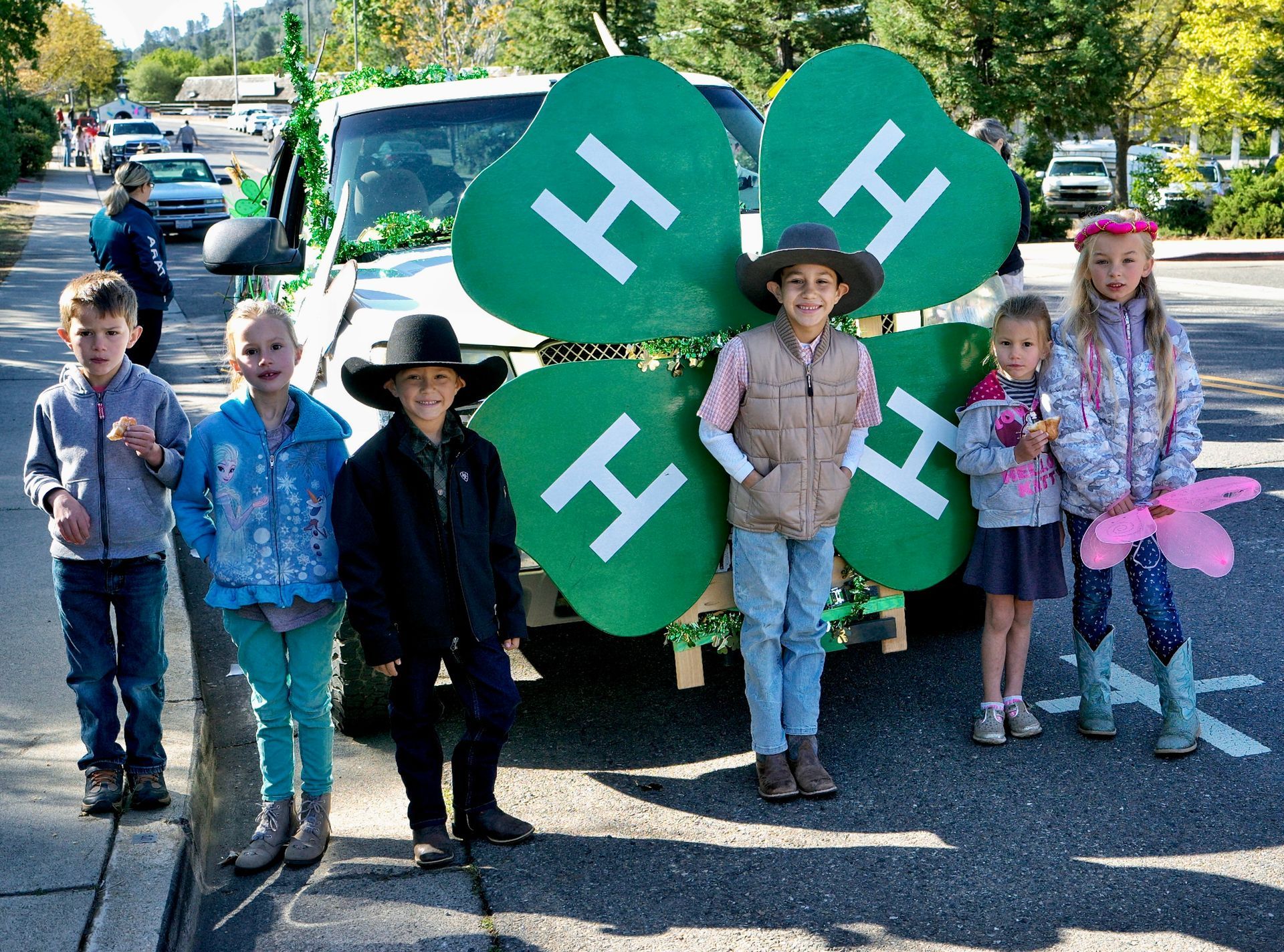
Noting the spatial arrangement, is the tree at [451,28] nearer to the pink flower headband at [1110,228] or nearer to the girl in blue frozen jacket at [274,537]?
the pink flower headband at [1110,228]

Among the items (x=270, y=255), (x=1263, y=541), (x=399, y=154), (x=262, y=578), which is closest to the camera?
(x=262, y=578)

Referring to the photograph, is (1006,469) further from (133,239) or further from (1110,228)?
(133,239)

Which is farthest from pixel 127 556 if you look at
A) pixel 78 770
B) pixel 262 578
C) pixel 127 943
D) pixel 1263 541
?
pixel 1263 541

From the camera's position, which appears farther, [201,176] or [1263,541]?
[201,176]

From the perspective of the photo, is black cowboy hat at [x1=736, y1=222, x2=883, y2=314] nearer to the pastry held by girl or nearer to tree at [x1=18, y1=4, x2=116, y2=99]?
the pastry held by girl

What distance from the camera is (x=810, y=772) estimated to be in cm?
398

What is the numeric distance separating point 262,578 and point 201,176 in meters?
25.8

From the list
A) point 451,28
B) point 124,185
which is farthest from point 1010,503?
point 451,28

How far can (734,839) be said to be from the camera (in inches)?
147

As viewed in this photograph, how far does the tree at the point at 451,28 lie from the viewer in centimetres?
3559

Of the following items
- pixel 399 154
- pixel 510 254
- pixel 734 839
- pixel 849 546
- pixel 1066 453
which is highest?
pixel 399 154

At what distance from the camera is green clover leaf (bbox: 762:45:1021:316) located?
4.22 meters

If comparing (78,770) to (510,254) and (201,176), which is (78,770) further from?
(201,176)

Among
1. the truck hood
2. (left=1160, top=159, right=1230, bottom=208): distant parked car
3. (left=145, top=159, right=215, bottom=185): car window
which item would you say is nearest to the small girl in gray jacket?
the truck hood
